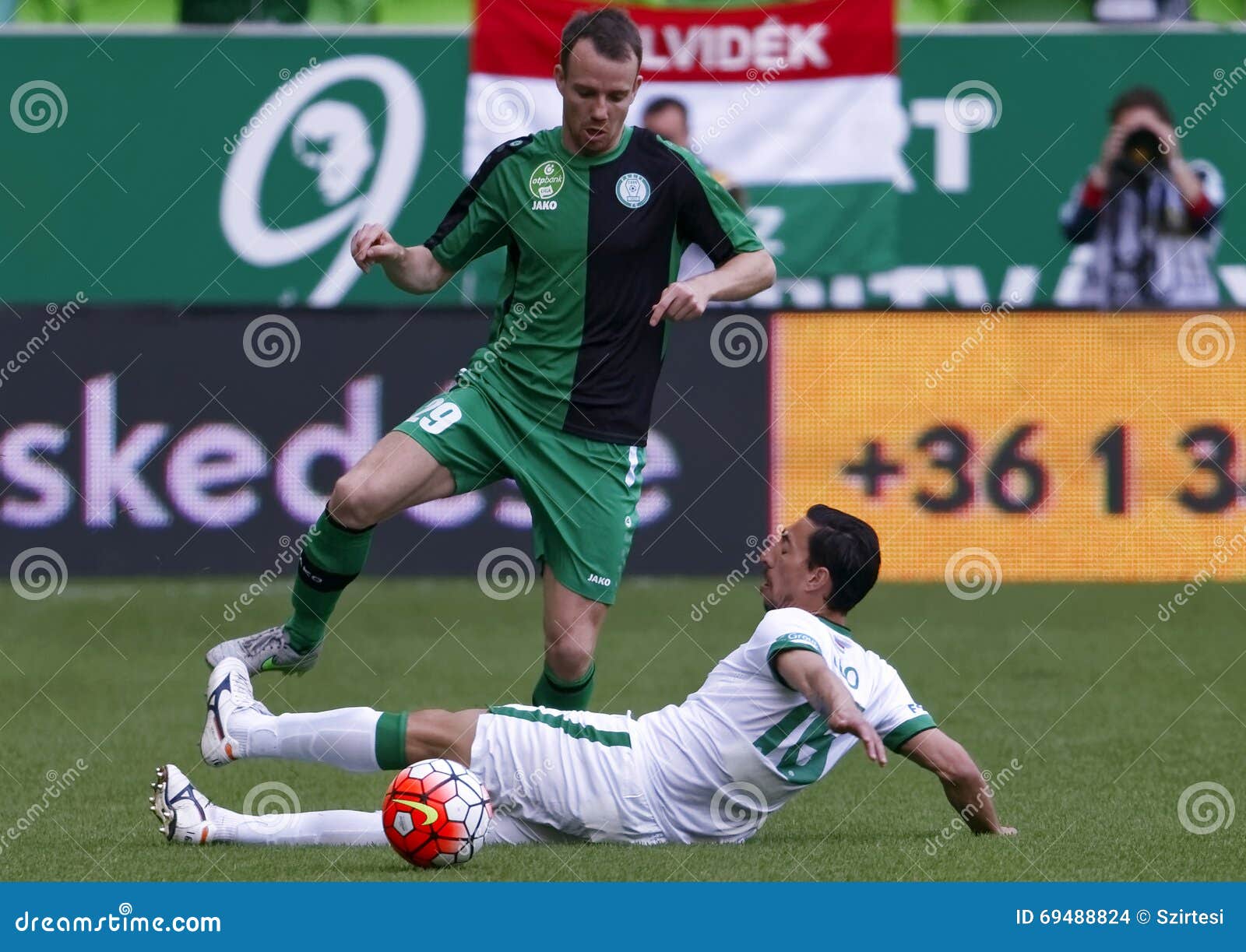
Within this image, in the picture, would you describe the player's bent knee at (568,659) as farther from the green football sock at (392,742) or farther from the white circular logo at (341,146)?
the white circular logo at (341,146)

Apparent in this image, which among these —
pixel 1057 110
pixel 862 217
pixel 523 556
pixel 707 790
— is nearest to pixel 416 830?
pixel 707 790

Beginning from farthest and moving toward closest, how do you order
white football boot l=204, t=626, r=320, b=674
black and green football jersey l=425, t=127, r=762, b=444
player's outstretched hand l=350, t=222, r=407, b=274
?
black and green football jersey l=425, t=127, r=762, b=444 → white football boot l=204, t=626, r=320, b=674 → player's outstretched hand l=350, t=222, r=407, b=274

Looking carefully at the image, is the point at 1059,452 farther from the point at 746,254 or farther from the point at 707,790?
the point at 707,790

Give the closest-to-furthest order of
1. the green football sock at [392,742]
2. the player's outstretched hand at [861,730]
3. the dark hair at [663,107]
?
the player's outstretched hand at [861,730] → the green football sock at [392,742] → the dark hair at [663,107]

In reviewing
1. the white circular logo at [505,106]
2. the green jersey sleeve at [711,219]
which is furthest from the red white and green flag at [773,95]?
the green jersey sleeve at [711,219]

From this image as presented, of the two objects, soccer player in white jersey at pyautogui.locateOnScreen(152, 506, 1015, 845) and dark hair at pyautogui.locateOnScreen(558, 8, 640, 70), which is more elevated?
dark hair at pyautogui.locateOnScreen(558, 8, 640, 70)

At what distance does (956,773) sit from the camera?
18.6 feet

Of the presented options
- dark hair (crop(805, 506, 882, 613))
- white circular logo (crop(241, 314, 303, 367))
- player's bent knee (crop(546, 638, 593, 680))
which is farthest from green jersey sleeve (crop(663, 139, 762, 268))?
white circular logo (crop(241, 314, 303, 367))

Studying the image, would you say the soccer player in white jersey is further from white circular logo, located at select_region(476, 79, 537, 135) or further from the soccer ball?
white circular logo, located at select_region(476, 79, 537, 135)

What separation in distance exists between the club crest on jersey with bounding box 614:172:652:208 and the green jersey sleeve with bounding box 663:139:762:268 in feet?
0.38

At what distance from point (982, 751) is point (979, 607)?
13.0 feet

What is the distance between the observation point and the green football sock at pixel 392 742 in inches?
→ 223

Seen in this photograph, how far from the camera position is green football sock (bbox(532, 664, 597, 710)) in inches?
258

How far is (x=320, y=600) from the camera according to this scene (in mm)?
6426
